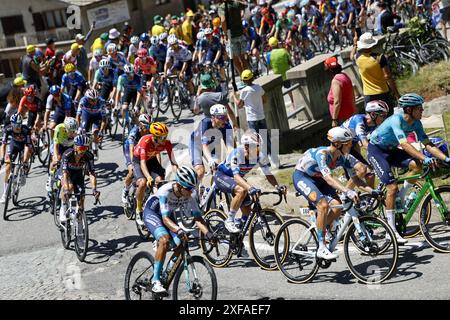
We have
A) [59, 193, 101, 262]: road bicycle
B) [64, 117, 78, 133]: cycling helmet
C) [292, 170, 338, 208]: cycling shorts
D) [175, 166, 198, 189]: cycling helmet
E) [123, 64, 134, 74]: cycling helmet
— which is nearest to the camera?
[175, 166, 198, 189]: cycling helmet

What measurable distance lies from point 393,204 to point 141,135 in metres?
5.02

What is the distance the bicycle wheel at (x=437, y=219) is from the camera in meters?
9.70

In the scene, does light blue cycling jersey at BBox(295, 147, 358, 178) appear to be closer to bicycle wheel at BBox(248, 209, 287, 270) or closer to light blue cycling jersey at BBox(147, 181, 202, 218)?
bicycle wheel at BBox(248, 209, 287, 270)

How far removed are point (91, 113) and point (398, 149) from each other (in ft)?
26.7

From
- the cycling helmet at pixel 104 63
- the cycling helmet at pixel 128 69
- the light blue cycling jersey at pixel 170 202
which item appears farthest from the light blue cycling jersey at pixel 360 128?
the cycling helmet at pixel 104 63

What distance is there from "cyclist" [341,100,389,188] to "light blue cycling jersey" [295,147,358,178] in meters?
0.48

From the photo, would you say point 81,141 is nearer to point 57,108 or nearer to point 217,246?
point 217,246

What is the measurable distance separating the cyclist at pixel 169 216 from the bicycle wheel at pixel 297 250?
3.88ft

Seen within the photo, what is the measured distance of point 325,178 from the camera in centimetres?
947

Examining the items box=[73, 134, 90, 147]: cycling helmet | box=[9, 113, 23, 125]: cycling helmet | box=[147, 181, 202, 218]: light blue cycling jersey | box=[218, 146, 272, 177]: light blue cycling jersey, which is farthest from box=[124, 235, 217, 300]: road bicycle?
box=[9, 113, 23, 125]: cycling helmet

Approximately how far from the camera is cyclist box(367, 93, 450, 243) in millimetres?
9977

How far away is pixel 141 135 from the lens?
13398 millimetres
